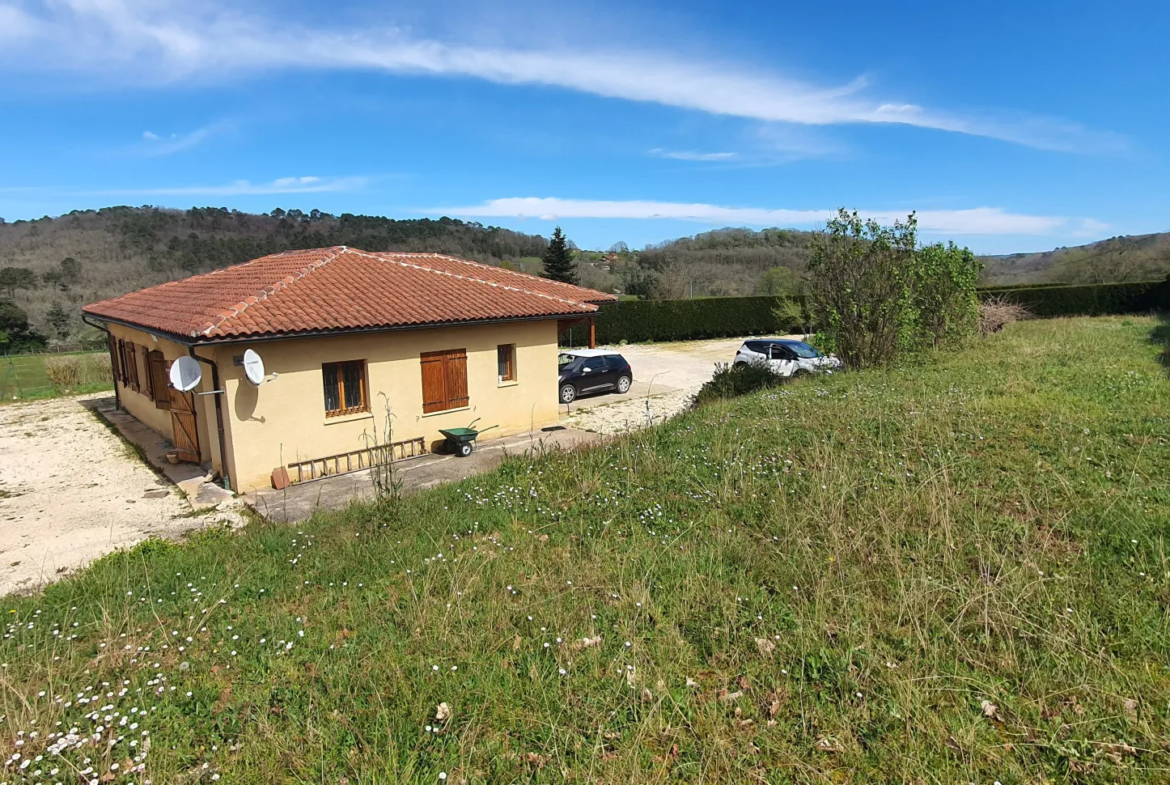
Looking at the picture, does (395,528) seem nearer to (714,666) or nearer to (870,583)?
(714,666)

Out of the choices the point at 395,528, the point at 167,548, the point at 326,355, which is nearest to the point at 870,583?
the point at 395,528

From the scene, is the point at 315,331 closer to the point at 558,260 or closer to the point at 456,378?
the point at 456,378

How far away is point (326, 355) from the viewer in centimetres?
1112

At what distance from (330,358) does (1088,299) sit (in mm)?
39470

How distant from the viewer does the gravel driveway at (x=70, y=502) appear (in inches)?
305

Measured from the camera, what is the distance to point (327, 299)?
39.1 feet

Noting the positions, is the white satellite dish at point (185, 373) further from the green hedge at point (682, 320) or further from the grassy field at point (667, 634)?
the green hedge at point (682, 320)

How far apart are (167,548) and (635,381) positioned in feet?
51.2

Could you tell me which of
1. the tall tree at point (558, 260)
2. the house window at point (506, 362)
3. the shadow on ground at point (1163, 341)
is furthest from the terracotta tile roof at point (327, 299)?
the tall tree at point (558, 260)

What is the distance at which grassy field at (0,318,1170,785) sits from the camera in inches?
122

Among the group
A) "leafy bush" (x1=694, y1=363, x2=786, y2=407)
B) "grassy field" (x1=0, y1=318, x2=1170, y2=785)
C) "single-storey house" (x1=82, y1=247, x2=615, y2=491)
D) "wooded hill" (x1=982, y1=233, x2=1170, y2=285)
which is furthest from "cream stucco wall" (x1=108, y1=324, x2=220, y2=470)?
"wooded hill" (x1=982, y1=233, x2=1170, y2=285)

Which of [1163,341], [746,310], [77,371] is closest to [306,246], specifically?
[77,371]

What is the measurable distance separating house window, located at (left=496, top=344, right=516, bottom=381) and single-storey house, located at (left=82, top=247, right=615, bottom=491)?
0.11ft

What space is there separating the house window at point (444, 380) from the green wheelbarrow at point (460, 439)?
2.02 ft
